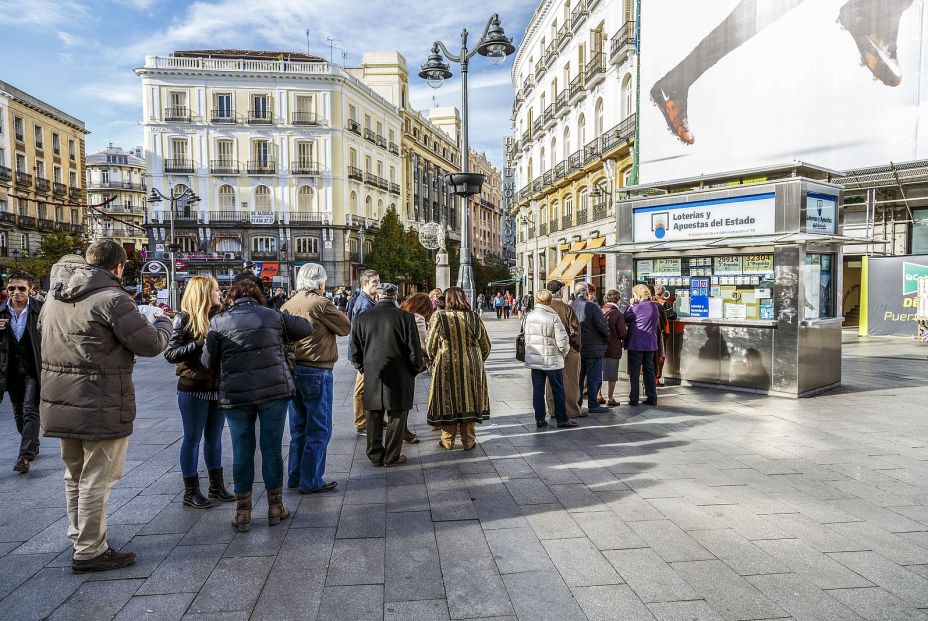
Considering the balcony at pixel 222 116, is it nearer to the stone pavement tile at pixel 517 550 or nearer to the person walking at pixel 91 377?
the person walking at pixel 91 377

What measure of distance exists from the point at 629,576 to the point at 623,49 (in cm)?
2345

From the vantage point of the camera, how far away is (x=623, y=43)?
2283cm

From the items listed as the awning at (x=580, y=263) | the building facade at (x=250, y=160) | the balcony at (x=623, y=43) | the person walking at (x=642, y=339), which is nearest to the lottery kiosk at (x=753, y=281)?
the person walking at (x=642, y=339)

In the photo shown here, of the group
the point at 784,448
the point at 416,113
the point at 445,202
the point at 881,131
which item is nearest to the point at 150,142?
the point at 416,113

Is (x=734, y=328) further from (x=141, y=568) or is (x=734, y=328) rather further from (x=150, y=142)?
(x=150, y=142)

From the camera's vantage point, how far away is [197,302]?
4227mm

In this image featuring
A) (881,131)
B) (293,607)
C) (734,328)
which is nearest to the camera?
(293,607)

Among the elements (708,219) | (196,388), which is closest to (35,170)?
(708,219)

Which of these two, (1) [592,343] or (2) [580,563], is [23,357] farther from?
(1) [592,343]

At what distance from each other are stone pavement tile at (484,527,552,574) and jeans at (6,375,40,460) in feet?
14.0

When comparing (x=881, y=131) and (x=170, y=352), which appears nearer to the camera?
(x=170, y=352)

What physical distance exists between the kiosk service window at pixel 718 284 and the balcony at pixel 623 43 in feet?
52.3

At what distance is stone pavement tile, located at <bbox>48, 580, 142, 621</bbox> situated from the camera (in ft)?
9.75

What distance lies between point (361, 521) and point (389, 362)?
1521 mm
